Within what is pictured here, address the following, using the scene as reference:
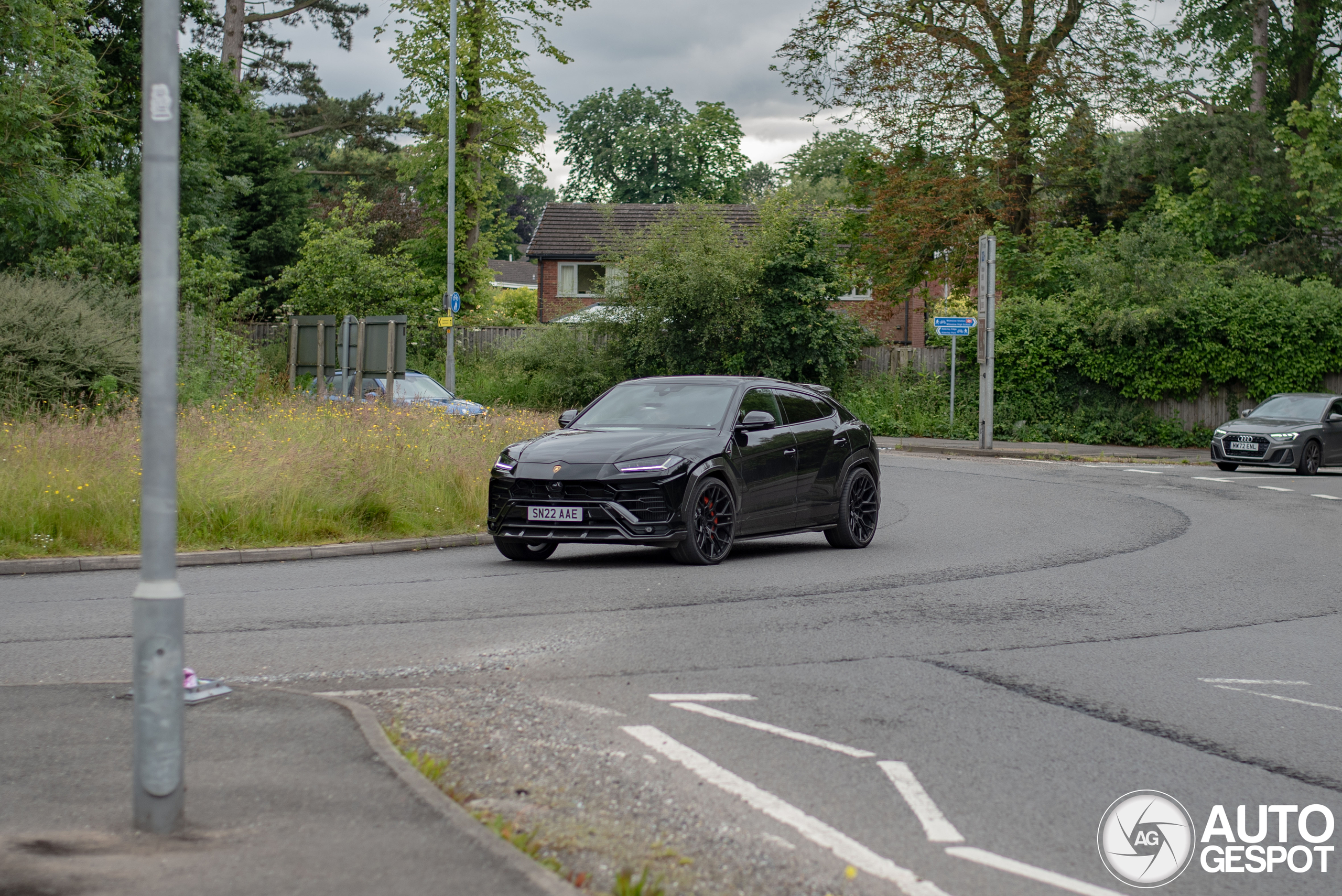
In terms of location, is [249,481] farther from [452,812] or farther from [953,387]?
[953,387]

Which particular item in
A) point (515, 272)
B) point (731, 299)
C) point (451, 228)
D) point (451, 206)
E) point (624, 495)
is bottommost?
point (624, 495)

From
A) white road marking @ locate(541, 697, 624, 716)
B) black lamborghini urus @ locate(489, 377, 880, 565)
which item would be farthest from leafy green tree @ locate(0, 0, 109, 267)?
white road marking @ locate(541, 697, 624, 716)

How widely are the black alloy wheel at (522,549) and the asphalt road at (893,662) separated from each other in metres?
0.31

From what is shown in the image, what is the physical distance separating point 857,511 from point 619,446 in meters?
3.29

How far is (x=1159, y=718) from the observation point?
647cm

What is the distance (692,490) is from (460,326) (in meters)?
32.2

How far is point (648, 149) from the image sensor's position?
8700 centimetres

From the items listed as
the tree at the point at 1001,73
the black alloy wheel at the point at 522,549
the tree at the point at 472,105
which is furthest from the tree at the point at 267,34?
the black alloy wheel at the point at 522,549

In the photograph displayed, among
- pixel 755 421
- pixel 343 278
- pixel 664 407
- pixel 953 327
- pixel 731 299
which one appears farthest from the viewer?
pixel 343 278

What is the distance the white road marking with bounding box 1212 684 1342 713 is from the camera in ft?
22.5

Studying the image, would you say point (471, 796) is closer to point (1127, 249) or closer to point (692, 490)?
point (692, 490)

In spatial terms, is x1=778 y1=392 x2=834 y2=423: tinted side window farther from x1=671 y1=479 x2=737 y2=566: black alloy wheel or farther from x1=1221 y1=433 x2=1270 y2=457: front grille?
x1=1221 y1=433 x2=1270 y2=457: front grille

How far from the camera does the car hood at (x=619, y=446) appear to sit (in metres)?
11.5

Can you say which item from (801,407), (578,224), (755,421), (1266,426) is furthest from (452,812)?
(578,224)
